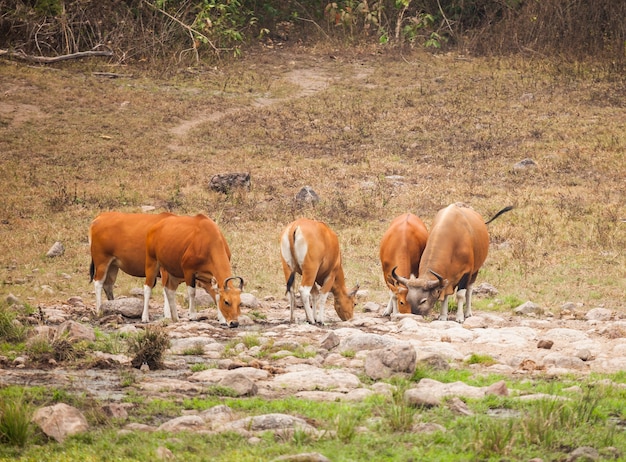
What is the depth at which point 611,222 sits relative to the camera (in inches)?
739

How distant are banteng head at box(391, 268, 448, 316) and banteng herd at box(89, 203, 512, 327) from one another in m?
0.01

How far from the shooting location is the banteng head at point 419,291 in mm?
13023

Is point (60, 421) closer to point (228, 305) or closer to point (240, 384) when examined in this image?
point (240, 384)

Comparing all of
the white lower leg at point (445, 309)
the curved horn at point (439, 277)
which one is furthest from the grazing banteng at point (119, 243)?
the white lower leg at point (445, 309)

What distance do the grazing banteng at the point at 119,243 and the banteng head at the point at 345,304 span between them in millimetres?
2567

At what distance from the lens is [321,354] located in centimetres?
1002

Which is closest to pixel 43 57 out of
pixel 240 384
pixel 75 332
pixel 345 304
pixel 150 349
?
pixel 345 304

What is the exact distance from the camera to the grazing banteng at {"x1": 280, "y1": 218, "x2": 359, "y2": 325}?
12.8 m

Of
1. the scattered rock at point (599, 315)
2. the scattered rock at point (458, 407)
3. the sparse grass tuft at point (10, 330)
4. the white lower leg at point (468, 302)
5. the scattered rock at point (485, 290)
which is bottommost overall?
the scattered rock at point (485, 290)

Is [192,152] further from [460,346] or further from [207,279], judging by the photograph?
[460,346]

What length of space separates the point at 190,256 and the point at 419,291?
3.00 m

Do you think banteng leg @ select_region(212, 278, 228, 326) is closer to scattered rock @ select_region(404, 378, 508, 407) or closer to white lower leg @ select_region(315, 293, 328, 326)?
white lower leg @ select_region(315, 293, 328, 326)

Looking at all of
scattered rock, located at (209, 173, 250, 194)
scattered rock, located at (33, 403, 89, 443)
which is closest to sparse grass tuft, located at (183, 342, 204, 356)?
scattered rock, located at (33, 403, 89, 443)

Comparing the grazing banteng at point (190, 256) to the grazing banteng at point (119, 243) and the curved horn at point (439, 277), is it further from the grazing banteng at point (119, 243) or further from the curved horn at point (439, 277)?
the curved horn at point (439, 277)
